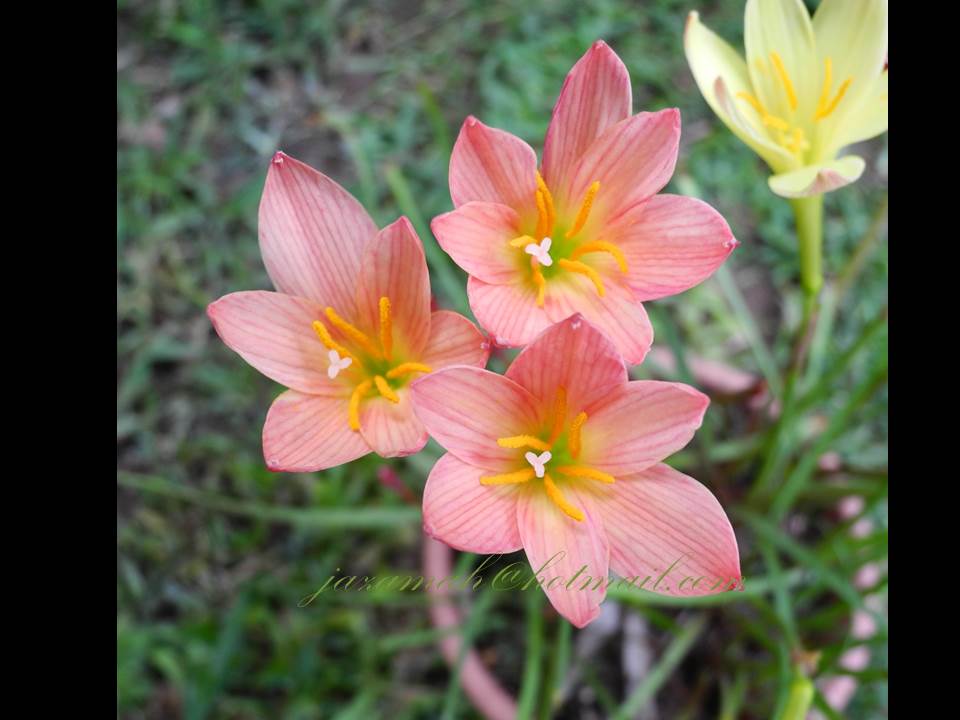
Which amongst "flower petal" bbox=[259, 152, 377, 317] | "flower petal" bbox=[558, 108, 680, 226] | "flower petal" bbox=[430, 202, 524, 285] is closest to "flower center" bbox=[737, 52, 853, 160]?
"flower petal" bbox=[558, 108, 680, 226]

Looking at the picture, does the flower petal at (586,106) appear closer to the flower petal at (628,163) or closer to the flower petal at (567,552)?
the flower petal at (628,163)

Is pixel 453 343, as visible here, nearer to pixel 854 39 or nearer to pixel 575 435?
pixel 575 435

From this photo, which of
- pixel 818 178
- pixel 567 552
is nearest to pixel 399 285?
pixel 567 552

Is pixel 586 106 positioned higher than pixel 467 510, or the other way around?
pixel 586 106

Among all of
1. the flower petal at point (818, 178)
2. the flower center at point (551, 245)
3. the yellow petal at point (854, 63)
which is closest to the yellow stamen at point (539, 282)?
the flower center at point (551, 245)

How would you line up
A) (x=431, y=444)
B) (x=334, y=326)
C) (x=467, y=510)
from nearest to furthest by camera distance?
(x=467, y=510)
(x=334, y=326)
(x=431, y=444)

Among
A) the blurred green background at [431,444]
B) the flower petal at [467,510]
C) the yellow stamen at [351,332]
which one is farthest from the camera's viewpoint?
the blurred green background at [431,444]
